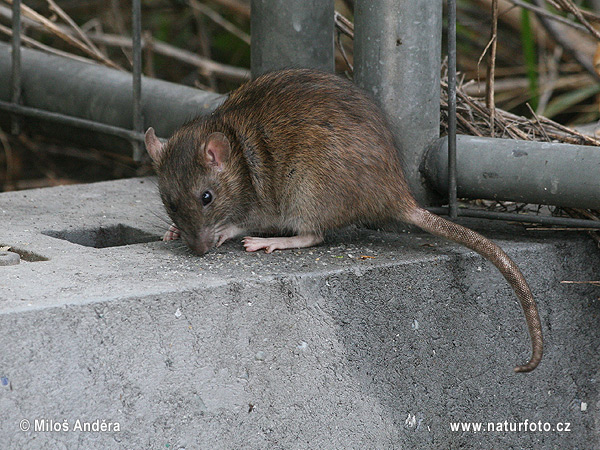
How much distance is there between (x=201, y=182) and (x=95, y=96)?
5.11ft

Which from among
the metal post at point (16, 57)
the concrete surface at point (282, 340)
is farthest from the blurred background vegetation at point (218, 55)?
the concrete surface at point (282, 340)

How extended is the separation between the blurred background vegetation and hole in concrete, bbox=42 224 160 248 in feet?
10.5

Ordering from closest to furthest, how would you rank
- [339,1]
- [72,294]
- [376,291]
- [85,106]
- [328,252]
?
[72,294], [376,291], [328,252], [85,106], [339,1]

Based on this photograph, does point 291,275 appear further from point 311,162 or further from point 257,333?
point 311,162

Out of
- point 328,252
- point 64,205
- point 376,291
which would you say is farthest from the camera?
point 64,205

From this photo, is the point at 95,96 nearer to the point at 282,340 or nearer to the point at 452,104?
the point at 452,104

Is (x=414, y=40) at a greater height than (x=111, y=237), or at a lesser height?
greater

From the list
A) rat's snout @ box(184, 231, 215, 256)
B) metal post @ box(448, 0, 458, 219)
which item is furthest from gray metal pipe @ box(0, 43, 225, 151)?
metal post @ box(448, 0, 458, 219)

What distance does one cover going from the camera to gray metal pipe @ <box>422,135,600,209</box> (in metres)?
3.31

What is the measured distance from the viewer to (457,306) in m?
3.37

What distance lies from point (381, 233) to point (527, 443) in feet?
3.34

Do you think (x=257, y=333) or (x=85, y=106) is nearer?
(x=257, y=333)

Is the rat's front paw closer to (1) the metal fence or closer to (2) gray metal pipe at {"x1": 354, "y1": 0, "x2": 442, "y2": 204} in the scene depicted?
(2) gray metal pipe at {"x1": 354, "y1": 0, "x2": 442, "y2": 204}

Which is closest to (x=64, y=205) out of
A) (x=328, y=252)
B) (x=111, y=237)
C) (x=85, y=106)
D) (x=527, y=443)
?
(x=111, y=237)
